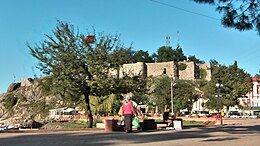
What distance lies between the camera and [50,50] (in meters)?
20.9

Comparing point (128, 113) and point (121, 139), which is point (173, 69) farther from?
point (121, 139)

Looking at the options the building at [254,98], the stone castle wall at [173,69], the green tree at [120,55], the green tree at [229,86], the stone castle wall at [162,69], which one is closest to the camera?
the green tree at [120,55]

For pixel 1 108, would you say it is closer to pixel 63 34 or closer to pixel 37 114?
pixel 37 114

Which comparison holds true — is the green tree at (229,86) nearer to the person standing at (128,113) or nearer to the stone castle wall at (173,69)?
the stone castle wall at (173,69)

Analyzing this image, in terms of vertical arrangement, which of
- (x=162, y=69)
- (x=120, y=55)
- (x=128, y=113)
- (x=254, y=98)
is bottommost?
(x=128, y=113)

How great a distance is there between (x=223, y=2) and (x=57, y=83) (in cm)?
1077

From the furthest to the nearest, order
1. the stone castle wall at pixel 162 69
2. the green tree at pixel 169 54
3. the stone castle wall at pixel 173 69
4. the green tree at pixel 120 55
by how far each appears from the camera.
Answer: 1. the green tree at pixel 169 54
2. the stone castle wall at pixel 162 69
3. the stone castle wall at pixel 173 69
4. the green tree at pixel 120 55

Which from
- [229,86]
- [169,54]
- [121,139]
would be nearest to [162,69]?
[169,54]

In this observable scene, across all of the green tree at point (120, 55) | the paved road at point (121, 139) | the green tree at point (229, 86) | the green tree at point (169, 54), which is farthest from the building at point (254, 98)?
the paved road at point (121, 139)

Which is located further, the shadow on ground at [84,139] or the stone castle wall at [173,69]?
the stone castle wall at [173,69]

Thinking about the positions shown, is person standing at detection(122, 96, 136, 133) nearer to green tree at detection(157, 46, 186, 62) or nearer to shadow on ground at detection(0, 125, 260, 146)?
shadow on ground at detection(0, 125, 260, 146)

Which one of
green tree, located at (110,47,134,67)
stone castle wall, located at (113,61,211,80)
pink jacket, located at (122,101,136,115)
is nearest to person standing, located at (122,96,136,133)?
pink jacket, located at (122,101,136,115)

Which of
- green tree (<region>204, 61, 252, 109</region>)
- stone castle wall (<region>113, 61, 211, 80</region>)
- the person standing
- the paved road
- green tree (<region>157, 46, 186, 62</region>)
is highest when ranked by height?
green tree (<region>157, 46, 186, 62</region>)

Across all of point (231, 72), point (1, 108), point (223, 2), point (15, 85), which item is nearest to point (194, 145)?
point (223, 2)
